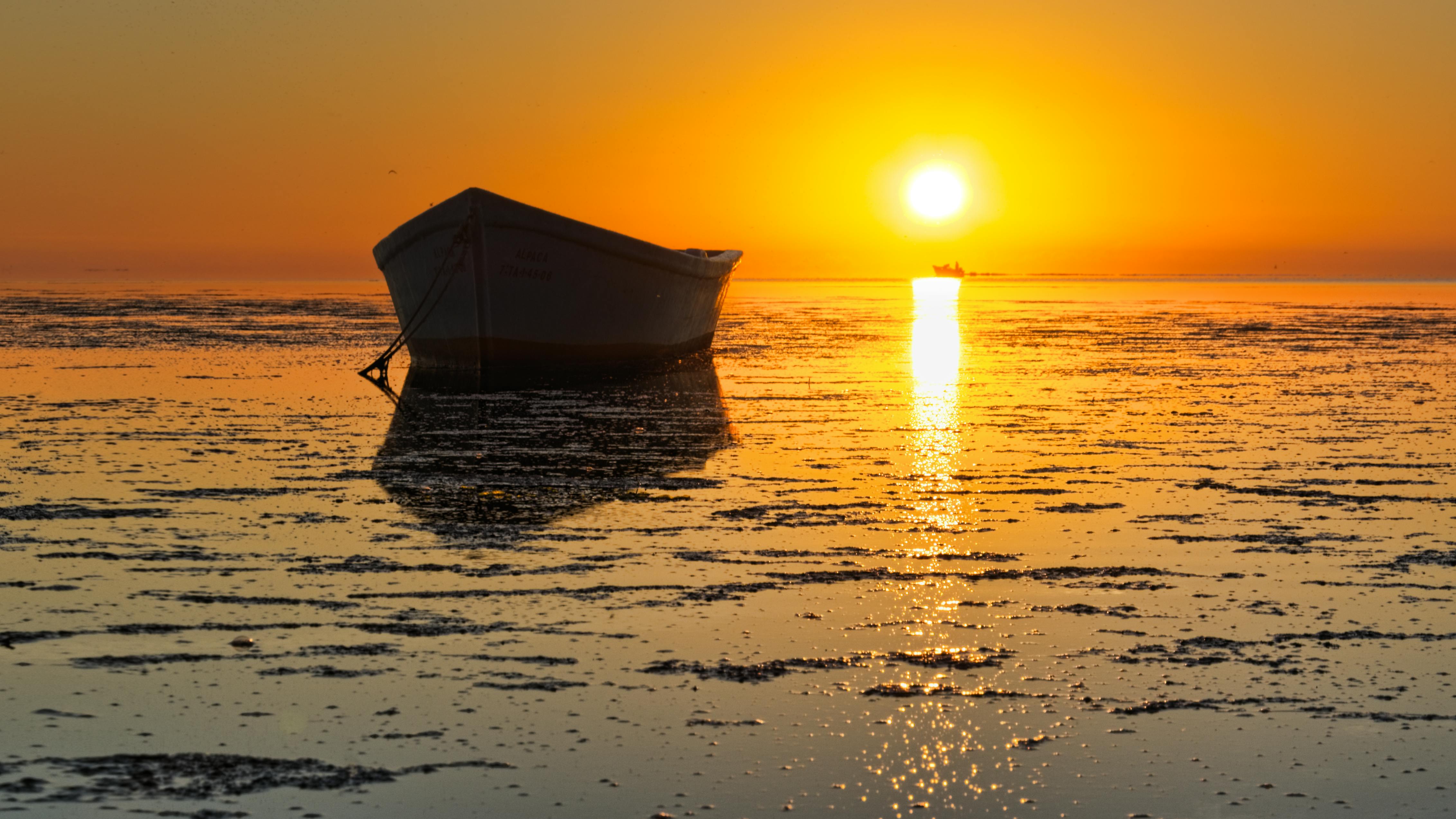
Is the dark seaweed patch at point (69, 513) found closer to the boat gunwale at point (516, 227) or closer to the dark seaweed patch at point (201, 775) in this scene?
the dark seaweed patch at point (201, 775)

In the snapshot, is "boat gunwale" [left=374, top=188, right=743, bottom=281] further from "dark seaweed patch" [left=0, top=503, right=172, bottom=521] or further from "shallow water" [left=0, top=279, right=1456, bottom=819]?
Result: "dark seaweed patch" [left=0, top=503, right=172, bottom=521]

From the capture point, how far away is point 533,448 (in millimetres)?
11508

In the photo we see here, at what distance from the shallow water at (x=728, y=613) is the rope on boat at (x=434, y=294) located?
611cm

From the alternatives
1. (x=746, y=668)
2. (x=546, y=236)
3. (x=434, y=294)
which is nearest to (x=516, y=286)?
(x=546, y=236)

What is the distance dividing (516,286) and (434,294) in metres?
1.87

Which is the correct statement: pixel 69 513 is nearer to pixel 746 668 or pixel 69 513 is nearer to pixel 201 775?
pixel 201 775

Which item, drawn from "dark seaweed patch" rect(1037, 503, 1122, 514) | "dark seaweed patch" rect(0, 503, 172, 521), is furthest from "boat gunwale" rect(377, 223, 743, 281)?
"dark seaweed patch" rect(1037, 503, 1122, 514)

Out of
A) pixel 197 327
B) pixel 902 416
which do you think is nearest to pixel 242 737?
pixel 902 416

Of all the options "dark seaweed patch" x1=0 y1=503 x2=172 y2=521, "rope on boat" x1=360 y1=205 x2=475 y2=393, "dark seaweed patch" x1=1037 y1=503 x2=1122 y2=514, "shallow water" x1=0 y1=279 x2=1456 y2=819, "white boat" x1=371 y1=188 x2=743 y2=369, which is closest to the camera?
"shallow water" x1=0 y1=279 x2=1456 y2=819

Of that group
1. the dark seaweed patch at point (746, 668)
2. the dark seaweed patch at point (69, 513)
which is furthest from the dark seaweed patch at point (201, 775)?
the dark seaweed patch at point (69, 513)

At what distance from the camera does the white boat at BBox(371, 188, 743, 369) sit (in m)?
20.2

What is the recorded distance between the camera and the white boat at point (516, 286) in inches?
795

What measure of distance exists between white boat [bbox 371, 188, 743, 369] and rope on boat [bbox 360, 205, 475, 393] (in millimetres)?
23

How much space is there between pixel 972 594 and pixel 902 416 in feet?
27.0
